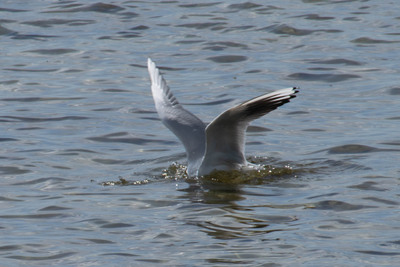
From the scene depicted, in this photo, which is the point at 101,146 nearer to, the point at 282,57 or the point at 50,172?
the point at 50,172

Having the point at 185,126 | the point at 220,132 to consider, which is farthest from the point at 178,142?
the point at 220,132

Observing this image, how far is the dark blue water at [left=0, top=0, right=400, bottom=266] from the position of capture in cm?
709

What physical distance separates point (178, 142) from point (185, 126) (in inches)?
46.3

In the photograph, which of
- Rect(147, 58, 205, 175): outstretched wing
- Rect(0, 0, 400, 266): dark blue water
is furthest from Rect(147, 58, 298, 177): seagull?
Rect(0, 0, 400, 266): dark blue water

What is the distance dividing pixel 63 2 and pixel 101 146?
10.3 metres

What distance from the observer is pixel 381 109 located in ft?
38.7

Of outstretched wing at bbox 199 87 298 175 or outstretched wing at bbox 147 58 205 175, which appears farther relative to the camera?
outstretched wing at bbox 147 58 205 175

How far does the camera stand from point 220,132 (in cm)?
881

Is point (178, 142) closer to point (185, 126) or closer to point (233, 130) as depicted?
point (185, 126)

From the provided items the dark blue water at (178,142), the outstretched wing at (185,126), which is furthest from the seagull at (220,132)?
the dark blue water at (178,142)

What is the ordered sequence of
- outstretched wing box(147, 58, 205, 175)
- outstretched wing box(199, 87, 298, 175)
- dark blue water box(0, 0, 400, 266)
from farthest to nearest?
outstretched wing box(147, 58, 205, 175) < outstretched wing box(199, 87, 298, 175) < dark blue water box(0, 0, 400, 266)

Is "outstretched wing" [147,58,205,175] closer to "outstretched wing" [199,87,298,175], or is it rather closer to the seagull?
the seagull

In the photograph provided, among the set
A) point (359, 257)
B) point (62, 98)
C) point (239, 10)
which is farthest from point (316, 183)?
point (239, 10)

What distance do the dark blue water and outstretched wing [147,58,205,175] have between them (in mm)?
264
